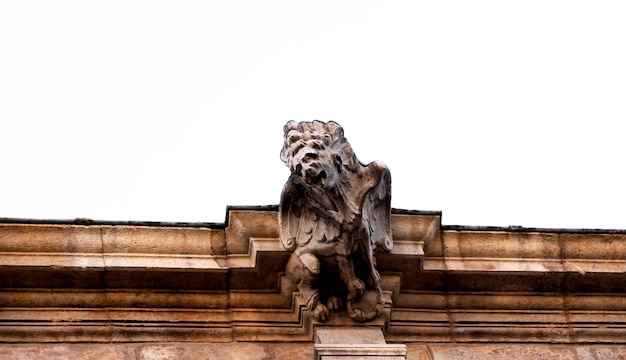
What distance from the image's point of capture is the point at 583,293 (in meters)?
10.9

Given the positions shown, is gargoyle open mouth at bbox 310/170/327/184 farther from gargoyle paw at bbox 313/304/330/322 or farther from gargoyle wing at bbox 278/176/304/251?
gargoyle paw at bbox 313/304/330/322

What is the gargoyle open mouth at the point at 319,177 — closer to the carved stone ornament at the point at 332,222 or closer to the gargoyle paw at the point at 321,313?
the carved stone ornament at the point at 332,222

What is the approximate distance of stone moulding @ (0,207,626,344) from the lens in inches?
405

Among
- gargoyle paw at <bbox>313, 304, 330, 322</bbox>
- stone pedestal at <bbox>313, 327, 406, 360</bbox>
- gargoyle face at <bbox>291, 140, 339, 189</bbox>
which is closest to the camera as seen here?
stone pedestal at <bbox>313, 327, 406, 360</bbox>

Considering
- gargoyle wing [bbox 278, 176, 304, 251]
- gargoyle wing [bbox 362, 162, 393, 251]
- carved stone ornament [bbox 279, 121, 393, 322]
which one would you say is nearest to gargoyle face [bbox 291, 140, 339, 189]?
carved stone ornament [bbox 279, 121, 393, 322]

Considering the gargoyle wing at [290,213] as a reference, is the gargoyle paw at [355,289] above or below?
below

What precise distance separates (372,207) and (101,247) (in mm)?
1599

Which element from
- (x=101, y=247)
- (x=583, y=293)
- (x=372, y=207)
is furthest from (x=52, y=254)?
(x=583, y=293)

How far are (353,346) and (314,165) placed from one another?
1.05 meters

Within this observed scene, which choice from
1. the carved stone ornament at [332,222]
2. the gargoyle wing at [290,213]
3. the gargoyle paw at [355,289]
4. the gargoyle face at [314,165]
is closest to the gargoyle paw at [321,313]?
the carved stone ornament at [332,222]

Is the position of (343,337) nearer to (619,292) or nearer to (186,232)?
(186,232)

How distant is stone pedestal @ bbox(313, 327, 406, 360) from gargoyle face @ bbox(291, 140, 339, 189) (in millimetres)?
848

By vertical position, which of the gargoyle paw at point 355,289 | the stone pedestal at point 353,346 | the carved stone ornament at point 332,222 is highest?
the carved stone ornament at point 332,222

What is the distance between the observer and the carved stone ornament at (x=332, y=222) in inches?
402
